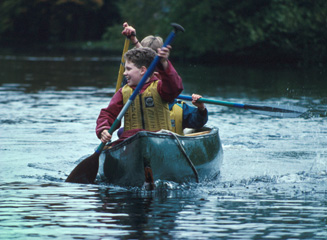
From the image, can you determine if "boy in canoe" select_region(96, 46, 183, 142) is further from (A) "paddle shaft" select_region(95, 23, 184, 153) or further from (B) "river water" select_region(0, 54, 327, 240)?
(B) "river water" select_region(0, 54, 327, 240)

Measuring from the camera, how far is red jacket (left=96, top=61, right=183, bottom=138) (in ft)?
21.5

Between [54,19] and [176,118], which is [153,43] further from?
[54,19]

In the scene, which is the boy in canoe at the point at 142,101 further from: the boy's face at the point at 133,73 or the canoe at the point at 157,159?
the canoe at the point at 157,159

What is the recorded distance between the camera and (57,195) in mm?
6652

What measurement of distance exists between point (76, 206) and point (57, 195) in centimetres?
60

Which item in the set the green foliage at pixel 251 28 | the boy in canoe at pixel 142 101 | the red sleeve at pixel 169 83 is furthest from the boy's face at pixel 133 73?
the green foliage at pixel 251 28

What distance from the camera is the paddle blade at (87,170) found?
7312mm

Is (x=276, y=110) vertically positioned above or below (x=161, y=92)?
below

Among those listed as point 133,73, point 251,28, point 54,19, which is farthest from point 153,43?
point 54,19

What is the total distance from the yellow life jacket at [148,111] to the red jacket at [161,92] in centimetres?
7

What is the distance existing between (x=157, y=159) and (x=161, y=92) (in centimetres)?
63

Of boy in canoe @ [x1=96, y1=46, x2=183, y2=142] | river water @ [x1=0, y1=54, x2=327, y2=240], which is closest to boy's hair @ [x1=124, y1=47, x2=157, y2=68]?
boy in canoe @ [x1=96, y1=46, x2=183, y2=142]

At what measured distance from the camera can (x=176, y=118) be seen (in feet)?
24.9

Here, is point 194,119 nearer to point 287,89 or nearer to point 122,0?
point 287,89
